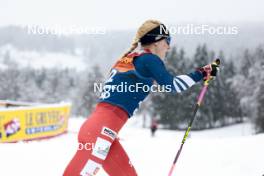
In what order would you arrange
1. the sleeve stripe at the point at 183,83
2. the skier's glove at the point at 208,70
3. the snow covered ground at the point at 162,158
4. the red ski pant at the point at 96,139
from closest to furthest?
the red ski pant at the point at 96,139
the sleeve stripe at the point at 183,83
the skier's glove at the point at 208,70
the snow covered ground at the point at 162,158

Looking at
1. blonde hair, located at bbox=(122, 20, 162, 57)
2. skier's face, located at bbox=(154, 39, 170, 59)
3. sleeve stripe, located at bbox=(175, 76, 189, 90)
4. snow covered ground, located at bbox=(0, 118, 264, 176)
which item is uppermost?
blonde hair, located at bbox=(122, 20, 162, 57)

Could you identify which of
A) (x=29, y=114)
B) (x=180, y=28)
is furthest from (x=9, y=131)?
(x=180, y=28)

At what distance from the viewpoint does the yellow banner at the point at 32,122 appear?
41.4ft

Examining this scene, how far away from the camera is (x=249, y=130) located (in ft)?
175

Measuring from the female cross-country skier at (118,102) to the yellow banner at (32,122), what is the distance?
10.0 m

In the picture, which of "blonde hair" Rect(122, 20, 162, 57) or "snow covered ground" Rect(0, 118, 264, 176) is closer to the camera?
"blonde hair" Rect(122, 20, 162, 57)

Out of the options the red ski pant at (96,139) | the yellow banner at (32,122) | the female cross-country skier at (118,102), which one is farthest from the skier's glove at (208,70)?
the yellow banner at (32,122)

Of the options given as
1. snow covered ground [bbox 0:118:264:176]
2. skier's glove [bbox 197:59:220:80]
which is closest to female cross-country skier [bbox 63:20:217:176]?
skier's glove [bbox 197:59:220:80]

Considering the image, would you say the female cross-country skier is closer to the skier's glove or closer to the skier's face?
the skier's face

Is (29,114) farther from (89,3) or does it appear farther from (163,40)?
(163,40)

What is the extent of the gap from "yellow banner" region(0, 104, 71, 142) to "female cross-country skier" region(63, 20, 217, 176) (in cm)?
1001

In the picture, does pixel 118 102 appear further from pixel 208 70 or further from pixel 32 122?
pixel 32 122

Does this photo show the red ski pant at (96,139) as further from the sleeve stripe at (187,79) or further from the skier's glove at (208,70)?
the skier's glove at (208,70)

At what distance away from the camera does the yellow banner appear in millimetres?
12633
